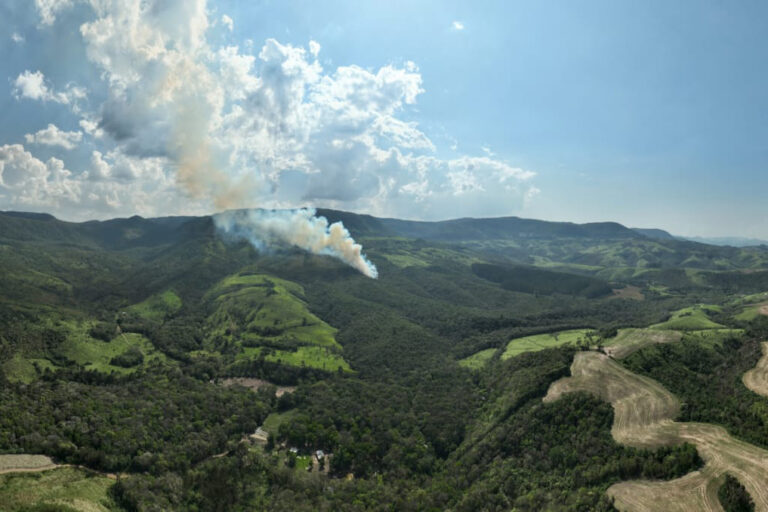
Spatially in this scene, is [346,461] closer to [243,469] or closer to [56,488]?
[243,469]

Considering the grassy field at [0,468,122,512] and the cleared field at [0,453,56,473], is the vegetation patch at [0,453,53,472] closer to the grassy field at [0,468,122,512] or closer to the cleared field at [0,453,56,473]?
the cleared field at [0,453,56,473]

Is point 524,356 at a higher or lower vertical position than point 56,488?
higher

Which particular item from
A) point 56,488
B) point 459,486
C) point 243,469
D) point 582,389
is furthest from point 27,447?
point 582,389

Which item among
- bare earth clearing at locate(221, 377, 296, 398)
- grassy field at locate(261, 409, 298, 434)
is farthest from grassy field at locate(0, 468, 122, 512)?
bare earth clearing at locate(221, 377, 296, 398)

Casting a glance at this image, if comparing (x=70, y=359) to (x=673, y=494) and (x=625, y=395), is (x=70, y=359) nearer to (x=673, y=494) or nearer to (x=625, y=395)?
(x=625, y=395)

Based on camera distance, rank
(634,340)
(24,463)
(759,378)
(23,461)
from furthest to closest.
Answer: (634,340) < (759,378) < (23,461) < (24,463)

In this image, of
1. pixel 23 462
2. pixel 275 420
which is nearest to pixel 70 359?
pixel 23 462
